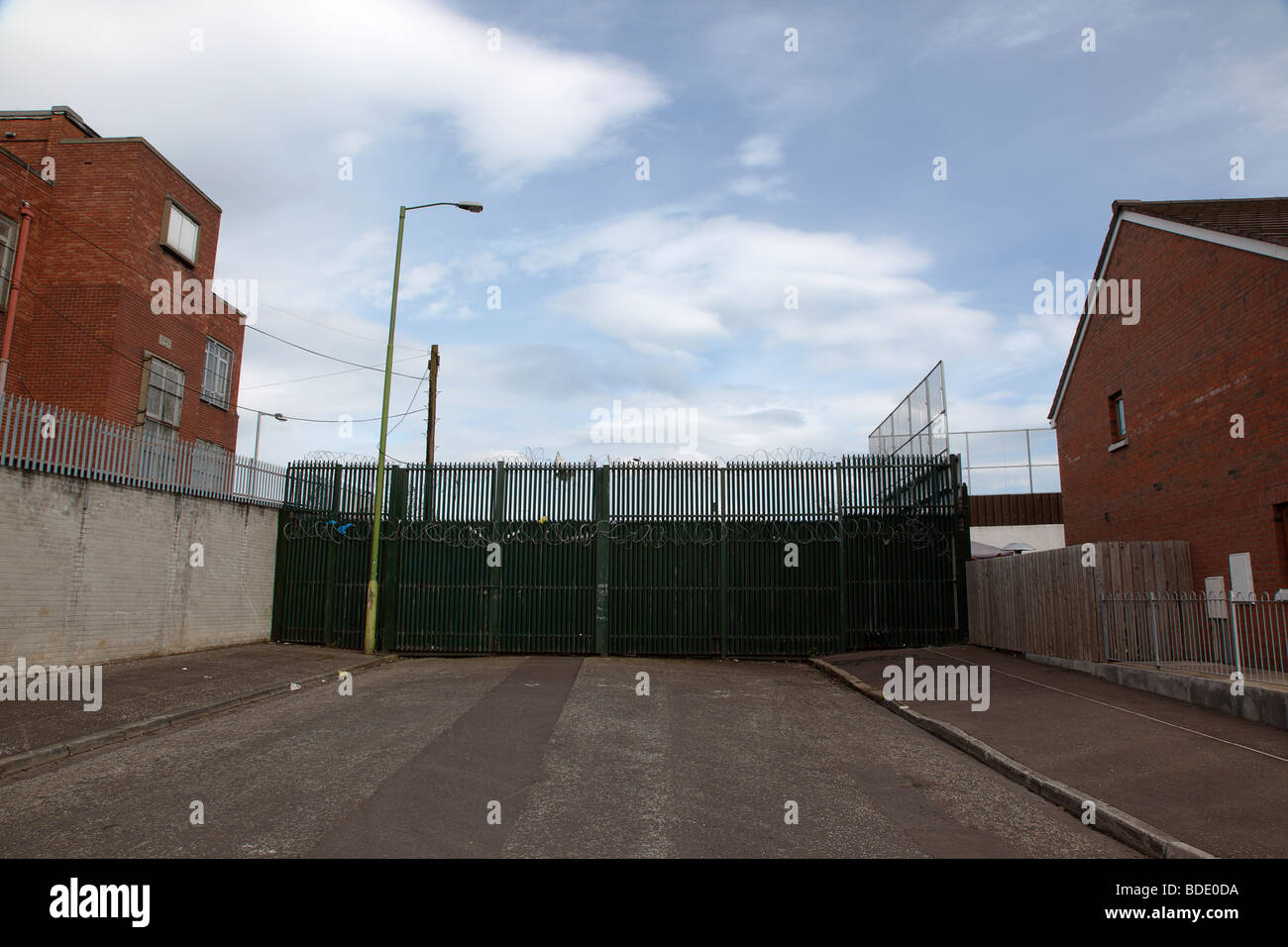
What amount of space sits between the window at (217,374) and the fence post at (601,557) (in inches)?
536

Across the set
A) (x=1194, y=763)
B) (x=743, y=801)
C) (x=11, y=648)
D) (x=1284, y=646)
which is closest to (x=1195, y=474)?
(x=1284, y=646)

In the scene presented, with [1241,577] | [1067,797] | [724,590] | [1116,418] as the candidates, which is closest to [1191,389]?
[1116,418]

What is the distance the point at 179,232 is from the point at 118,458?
36.0ft

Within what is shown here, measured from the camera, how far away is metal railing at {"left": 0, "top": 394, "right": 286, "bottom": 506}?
10.7 metres

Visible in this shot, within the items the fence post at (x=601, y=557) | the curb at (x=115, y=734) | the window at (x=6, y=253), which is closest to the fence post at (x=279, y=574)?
the curb at (x=115, y=734)

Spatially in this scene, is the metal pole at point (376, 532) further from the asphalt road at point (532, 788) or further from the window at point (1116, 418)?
the window at point (1116, 418)

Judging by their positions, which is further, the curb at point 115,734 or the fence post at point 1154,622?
the fence post at point 1154,622

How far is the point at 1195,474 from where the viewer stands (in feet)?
40.8

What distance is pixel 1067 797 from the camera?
19.6 feet

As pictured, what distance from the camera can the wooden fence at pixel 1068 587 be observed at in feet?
36.5

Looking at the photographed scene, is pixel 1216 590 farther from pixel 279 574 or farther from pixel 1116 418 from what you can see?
pixel 279 574

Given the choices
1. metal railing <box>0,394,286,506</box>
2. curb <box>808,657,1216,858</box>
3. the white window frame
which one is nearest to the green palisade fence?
metal railing <box>0,394,286,506</box>

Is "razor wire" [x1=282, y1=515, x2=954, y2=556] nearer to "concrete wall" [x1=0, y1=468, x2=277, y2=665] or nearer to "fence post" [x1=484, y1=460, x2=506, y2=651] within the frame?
"fence post" [x1=484, y1=460, x2=506, y2=651]

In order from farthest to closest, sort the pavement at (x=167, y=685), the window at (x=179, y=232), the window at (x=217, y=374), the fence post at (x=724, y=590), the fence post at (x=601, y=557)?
the window at (x=217, y=374) < the window at (x=179, y=232) < the fence post at (x=601, y=557) < the fence post at (x=724, y=590) < the pavement at (x=167, y=685)
